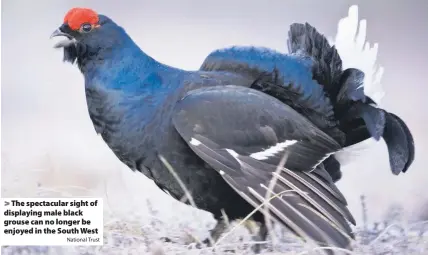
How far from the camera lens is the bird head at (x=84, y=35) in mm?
1512

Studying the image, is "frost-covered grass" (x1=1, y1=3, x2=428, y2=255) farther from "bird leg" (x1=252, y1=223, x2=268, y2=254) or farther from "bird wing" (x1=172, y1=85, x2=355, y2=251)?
"bird wing" (x1=172, y1=85, x2=355, y2=251)

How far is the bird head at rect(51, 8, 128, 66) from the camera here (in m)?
1.51

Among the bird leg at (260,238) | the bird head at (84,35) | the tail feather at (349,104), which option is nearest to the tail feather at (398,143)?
the tail feather at (349,104)

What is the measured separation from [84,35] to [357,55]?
725 millimetres

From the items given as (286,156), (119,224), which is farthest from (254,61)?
(119,224)

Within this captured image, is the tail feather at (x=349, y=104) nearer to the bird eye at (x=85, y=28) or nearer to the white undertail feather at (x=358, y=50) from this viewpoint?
the white undertail feather at (x=358, y=50)

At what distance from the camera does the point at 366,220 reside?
165 centimetres

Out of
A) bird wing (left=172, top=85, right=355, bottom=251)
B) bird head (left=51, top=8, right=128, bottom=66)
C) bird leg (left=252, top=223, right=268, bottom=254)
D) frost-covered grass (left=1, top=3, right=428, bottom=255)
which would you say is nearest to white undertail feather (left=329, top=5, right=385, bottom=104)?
frost-covered grass (left=1, top=3, right=428, bottom=255)

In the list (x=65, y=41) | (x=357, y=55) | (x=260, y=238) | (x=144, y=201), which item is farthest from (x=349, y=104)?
(x=65, y=41)

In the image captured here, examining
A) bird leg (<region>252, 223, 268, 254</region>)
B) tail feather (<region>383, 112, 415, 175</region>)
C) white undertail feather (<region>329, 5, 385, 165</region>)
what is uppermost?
white undertail feather (<region>329, 5, 385, 165</region>)

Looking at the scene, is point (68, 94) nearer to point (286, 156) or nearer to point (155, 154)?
point (155, 154)

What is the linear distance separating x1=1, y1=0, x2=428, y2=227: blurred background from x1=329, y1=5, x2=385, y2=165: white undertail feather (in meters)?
0.02

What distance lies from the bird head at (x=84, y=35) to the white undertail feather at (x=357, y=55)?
597mm

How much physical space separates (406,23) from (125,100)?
2.63ft
